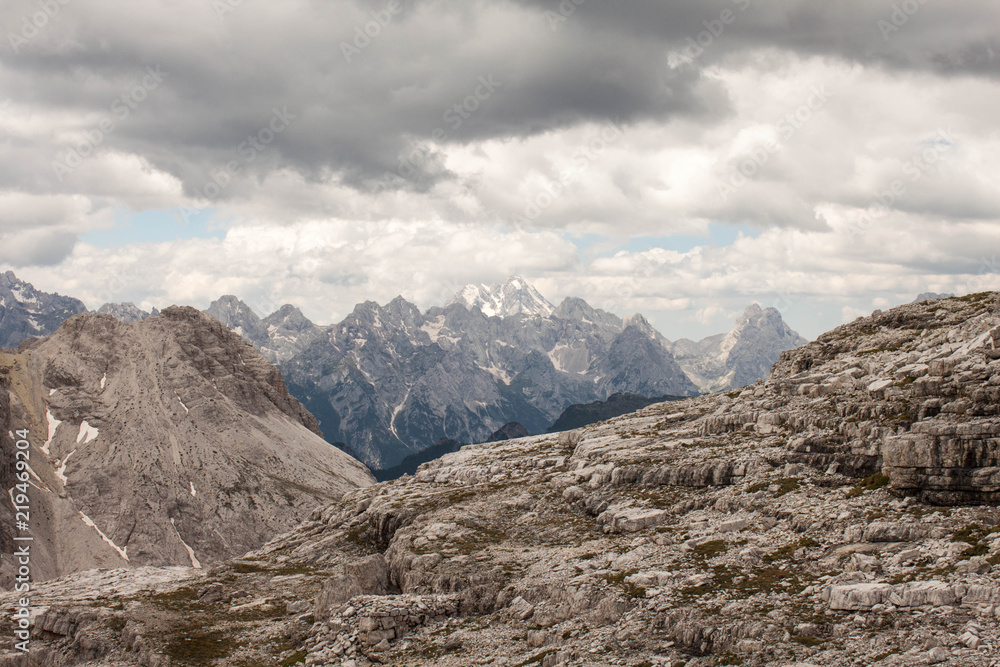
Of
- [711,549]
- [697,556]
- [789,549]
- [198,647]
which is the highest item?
[789,549]

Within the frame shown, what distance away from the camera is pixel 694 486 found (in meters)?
89.0

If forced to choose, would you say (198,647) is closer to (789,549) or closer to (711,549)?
(711,549)

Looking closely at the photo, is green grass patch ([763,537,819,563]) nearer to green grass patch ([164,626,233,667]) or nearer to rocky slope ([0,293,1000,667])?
rocky slope ([0,293,1000,667])

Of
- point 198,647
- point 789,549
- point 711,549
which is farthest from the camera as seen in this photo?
point 198,647

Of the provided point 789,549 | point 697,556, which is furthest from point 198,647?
point 789,549

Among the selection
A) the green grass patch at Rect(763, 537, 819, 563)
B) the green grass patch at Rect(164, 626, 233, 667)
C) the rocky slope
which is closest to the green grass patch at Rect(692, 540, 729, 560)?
the rocky slope

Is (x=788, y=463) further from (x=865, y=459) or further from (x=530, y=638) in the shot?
(x=530, y=638)

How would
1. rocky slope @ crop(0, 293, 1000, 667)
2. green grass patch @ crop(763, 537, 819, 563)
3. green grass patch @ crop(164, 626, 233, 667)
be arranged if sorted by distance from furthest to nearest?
green grass patch @ crop(164, 626, 233, 667)
green grass patch @ crop(763, 537, 819, 563)
rocky slope @ crop(0, 293, 1000, 667)

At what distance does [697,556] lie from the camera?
68938mm

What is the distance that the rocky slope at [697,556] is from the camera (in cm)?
5259

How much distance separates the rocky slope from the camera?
52594 millimetres

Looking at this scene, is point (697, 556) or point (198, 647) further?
point (198, 647)

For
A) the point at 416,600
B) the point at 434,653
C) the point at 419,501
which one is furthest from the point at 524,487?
the point at 434,653

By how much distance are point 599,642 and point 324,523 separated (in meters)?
86.9
